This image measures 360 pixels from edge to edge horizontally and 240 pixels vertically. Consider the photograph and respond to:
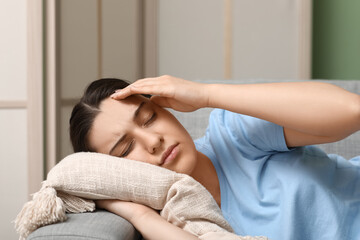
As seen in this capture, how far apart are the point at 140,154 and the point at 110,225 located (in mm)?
242

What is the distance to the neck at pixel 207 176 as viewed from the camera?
1.29m

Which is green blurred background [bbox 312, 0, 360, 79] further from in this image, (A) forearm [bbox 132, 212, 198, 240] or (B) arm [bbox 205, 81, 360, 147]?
(A) forearm [bbox 132, 212, 198, 240]

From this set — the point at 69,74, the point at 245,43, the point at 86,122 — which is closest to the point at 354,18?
the point at 245,43

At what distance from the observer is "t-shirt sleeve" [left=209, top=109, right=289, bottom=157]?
3.88 feet

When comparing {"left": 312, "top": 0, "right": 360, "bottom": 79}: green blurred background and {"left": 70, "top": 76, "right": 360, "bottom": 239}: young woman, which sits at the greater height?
{"left": 312, "top": 0, "right": 360, "bottom": 79}: green blurred background

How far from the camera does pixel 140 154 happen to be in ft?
3.87

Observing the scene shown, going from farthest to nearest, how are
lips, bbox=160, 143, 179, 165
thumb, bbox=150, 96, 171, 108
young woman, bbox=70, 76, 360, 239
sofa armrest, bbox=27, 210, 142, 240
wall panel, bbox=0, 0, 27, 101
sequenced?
wall panel, bbox=0, 0, 27, 101 < thumb, bbox=150, 96, 171, 108 < lips, bbox=160, 143, 179, 165 < young woman, bbox=70, 76, 360, 239 < sofa armrest, bbox=27, 210, 142, 240

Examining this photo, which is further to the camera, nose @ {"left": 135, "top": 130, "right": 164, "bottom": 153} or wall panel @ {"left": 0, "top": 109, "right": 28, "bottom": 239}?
wall panel @ {"left": 0, "top": 109, "right": 28, "bottom": 239}

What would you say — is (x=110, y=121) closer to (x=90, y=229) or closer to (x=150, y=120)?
(x=150, y=120)

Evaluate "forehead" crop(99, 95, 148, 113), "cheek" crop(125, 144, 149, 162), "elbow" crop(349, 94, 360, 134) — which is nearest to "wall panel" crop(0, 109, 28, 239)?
"forehead" crop(99, 95, 148, 113)

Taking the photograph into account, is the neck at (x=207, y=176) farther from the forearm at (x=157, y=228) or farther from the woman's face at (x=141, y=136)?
the forearm at (x=157, y=228)

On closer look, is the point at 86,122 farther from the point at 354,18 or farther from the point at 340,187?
the point at 354,18

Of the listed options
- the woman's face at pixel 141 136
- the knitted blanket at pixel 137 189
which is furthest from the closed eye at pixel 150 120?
the knitted blanket at pixel 137 189

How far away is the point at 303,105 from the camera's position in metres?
1.05
